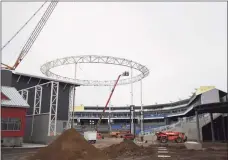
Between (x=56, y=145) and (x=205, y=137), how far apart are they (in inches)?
1761

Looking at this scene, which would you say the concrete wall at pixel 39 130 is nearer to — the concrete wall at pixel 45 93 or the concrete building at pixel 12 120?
the concrete wall at pixel 45 93

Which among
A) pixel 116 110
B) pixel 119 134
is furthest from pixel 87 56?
pixel 116 110

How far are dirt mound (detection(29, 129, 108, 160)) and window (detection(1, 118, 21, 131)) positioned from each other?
15.7 meters

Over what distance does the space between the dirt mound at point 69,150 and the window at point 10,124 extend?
15682 millimetres

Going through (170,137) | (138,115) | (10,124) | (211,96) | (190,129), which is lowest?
(170,137)

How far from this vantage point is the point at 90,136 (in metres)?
47.5

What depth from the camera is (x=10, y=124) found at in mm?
33031

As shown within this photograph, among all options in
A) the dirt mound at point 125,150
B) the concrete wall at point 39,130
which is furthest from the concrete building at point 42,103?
the dirt mound at point 125,150

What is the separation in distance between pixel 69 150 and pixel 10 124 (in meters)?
18.4

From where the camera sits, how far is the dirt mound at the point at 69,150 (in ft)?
57.7

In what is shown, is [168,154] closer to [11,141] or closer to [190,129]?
[11,141]

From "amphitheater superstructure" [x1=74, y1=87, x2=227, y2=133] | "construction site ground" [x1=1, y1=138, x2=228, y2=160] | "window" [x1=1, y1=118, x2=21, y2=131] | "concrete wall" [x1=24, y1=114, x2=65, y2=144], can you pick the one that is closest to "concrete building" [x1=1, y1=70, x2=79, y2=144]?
"concrete wall" [x1=24, y1=114, x2=65, y2=144]

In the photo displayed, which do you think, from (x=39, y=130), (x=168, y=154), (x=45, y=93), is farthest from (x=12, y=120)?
(x=168, y=154)

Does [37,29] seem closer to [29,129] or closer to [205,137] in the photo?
[29,129]
